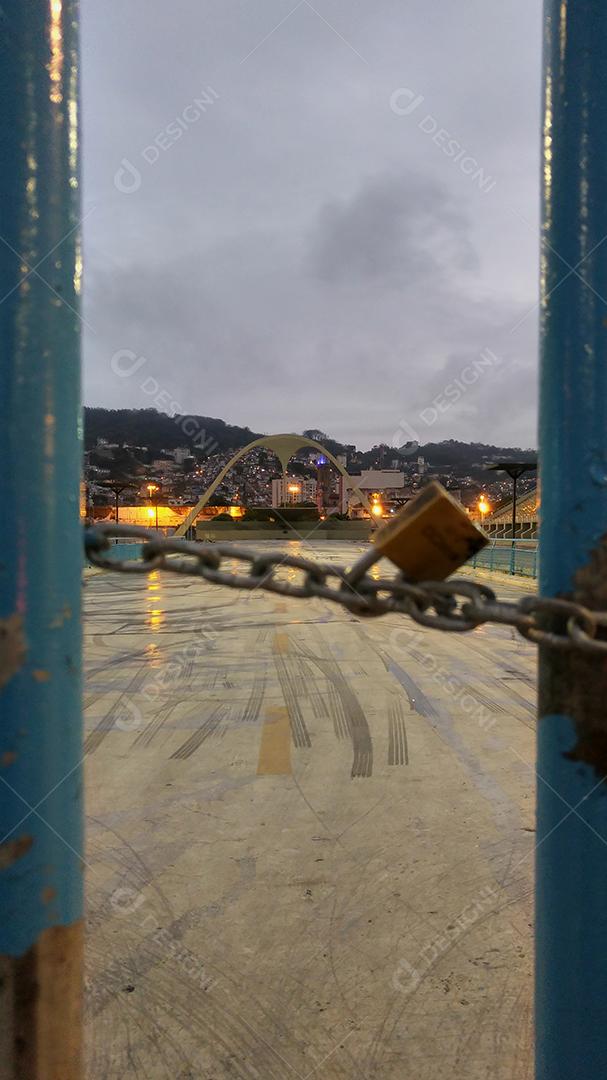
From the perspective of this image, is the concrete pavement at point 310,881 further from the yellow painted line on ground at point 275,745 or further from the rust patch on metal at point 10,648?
the rust patch on metal at point 10,648

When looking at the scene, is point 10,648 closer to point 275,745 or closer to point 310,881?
point 310,881

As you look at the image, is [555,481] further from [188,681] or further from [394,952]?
[188,681]

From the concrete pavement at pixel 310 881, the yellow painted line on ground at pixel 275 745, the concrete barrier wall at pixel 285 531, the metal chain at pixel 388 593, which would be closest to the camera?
the metal chain at pixel 388 593

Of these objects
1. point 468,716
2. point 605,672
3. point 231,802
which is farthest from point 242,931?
point 468,716

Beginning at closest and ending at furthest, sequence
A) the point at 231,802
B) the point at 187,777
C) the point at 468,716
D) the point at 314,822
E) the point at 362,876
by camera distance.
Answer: the point at 362,876
the point at 314,822
the point at 231,802
the point at 187,777
the point at 468,716

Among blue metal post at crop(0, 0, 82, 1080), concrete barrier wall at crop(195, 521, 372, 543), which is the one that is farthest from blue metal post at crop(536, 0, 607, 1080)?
concrete barrier wall at crop(195, 521, 372, 543)

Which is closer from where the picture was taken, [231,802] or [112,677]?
[231,802]

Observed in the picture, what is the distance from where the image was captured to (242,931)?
8.30 feet

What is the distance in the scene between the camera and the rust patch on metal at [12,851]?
1.14 metres

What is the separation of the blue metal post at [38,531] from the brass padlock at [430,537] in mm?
596

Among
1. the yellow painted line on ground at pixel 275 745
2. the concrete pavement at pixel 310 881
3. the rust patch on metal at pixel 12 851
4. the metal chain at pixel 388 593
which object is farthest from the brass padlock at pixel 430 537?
the yellow painted line on ground at pixel 275 745

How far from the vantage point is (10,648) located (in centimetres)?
112

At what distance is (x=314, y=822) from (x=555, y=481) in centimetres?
272

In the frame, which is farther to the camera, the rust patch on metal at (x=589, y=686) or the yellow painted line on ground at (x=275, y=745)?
the yellow painted line on ground at (x=275, y=745)
